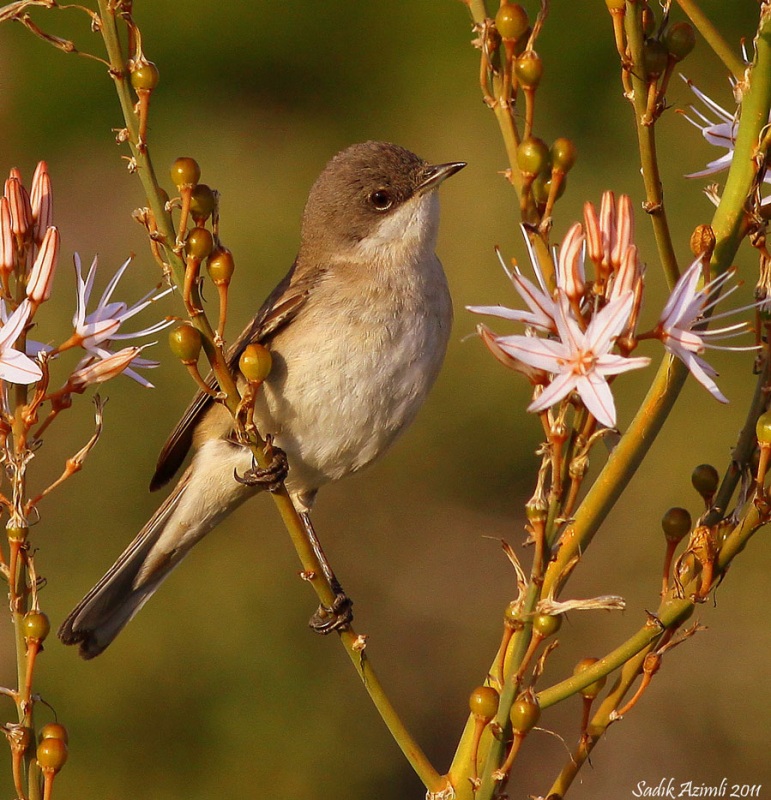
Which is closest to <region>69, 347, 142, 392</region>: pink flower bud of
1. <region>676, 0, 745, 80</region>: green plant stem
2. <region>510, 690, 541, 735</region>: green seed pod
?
<region>510, 690, 541, 735</region>: green seed pod

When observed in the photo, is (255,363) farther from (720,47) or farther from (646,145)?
(720,47)

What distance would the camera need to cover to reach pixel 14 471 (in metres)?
1.75

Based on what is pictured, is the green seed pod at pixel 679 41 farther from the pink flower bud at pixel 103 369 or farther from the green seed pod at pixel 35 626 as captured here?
the green seed pod at pixel 35 626

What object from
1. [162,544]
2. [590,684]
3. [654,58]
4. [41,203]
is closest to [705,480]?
[590,684]

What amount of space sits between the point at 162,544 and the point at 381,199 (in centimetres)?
126

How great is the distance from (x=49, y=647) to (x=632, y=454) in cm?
407

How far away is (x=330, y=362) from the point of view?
3.28m

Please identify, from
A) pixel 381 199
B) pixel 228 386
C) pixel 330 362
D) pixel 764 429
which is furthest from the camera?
pixel 381 199

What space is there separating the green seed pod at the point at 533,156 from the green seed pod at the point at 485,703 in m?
0.72

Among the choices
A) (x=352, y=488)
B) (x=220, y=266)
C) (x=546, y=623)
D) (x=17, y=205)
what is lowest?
(x=352, y=488)

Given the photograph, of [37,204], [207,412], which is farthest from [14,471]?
[207,412]

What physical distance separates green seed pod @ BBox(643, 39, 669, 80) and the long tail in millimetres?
2085

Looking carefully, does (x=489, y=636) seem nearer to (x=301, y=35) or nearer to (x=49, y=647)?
(x=49, y=647)

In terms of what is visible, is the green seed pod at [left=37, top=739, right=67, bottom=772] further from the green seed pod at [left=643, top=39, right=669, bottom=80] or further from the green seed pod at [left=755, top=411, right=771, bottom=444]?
the green seed pod at [left=643, top=39, right=669, bottom=80]
